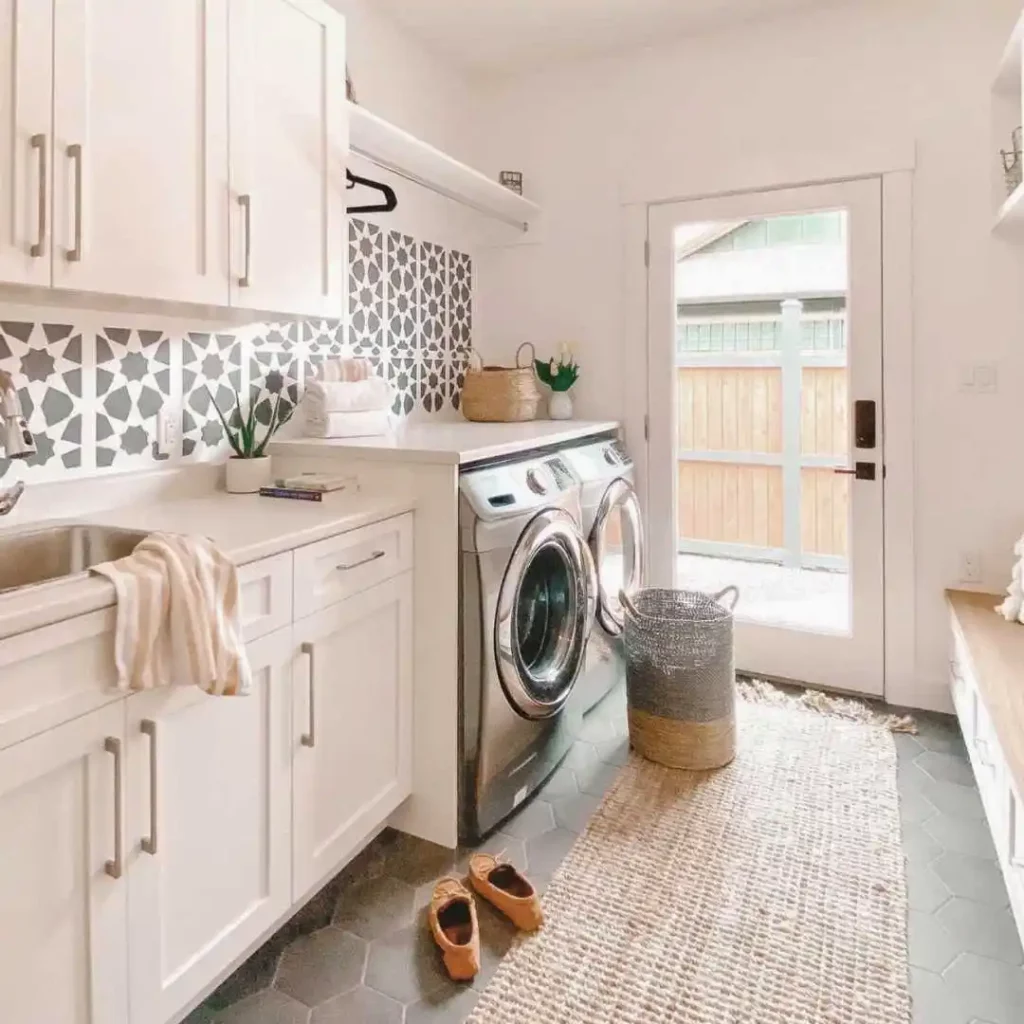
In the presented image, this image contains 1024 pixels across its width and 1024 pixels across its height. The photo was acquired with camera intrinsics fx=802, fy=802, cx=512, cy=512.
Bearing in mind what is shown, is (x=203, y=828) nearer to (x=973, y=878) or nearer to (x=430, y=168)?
(x=973, y=878)

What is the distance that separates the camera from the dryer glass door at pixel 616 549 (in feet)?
8.91

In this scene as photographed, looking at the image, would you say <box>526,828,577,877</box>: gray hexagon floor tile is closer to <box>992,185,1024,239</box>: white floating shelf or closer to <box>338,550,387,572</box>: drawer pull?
<box>338,550,387,572</box>: drawer pull

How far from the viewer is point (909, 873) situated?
1.93m

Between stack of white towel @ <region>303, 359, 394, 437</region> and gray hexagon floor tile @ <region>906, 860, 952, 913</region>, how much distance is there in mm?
1873

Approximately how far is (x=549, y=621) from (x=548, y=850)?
691 millimetres

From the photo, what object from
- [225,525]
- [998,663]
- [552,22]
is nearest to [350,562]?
[225,525]

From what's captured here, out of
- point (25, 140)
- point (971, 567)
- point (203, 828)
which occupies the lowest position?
point (203, 828)

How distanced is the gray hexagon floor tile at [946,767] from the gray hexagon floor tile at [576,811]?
3.37 feet

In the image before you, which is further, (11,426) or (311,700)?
(311,700)

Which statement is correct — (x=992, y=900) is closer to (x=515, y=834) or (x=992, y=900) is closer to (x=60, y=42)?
(x=515, y=834)

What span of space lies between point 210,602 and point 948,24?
2.98 metres

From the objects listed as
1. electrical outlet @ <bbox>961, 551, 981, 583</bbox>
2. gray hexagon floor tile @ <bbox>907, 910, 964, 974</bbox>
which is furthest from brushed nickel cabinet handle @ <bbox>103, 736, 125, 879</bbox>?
electrical outlet @ <bbox>961, 551, 981, 583</bbox>

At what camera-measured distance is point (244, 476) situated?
2156mm

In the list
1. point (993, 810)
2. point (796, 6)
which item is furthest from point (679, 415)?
point (993, 810)
